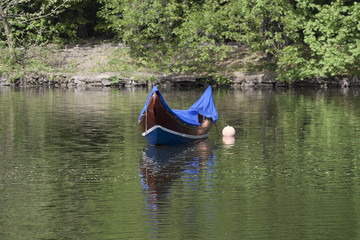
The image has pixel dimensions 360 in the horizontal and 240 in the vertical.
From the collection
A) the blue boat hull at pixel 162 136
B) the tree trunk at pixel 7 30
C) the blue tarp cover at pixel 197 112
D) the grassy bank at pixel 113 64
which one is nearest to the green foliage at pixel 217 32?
the grassy bank at pixel 113 64

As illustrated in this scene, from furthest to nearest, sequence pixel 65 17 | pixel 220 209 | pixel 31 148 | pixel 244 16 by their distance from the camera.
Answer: pixel 65 17, pixel 244 16, pixel 31 148, pixel 220 209

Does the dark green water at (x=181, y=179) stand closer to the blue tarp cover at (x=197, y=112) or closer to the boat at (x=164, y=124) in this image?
the boat at (x=164, y=124)

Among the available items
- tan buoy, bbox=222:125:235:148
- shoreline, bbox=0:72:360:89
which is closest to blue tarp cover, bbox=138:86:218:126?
tan buoy, bbox=222:125:235:148

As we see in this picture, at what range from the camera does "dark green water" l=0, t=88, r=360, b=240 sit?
49.7 feet

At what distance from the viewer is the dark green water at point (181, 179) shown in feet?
49.7

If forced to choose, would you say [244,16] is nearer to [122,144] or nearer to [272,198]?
[122,144]

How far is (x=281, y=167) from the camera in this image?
21688mm

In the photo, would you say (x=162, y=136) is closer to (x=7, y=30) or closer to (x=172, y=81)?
(x=172, y=81)

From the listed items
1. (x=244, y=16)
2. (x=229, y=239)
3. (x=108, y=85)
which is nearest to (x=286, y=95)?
(x=244, y=16)

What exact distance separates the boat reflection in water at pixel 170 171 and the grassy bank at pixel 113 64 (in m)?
30.7

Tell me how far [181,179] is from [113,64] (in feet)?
133

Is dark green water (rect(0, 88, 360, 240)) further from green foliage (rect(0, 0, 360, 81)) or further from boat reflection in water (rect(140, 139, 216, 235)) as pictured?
green foliage (rect(0, 0, 360, 81))

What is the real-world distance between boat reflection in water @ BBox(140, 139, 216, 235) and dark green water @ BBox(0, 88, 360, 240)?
3 centimetres

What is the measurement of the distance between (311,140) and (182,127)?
464 centimetres
